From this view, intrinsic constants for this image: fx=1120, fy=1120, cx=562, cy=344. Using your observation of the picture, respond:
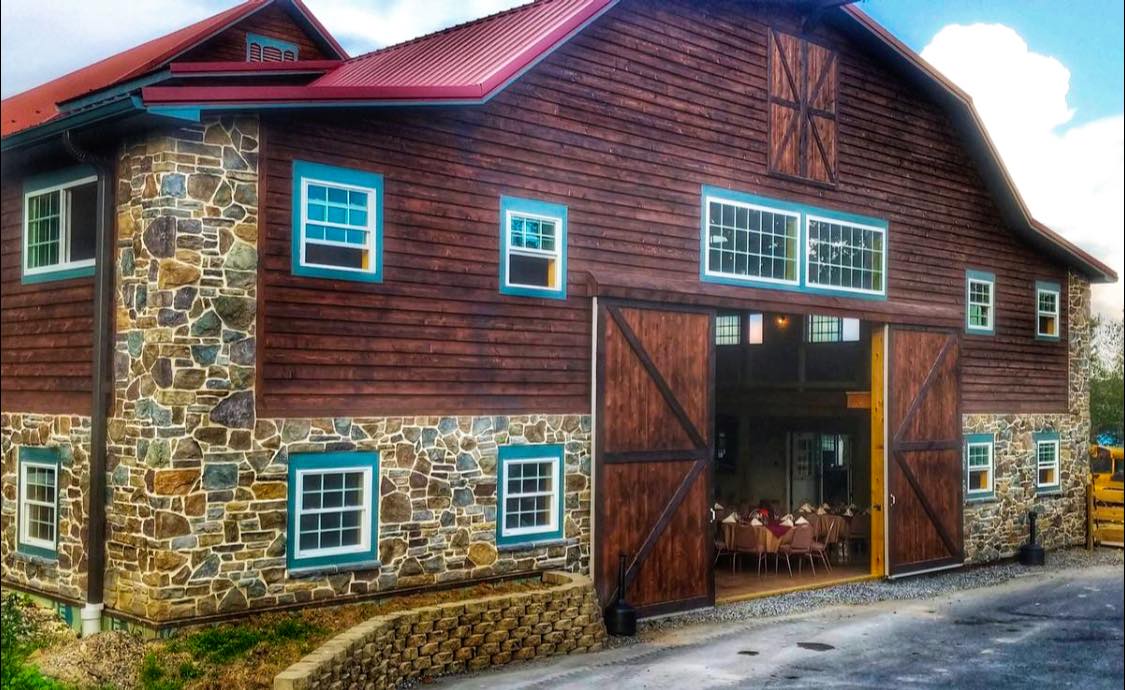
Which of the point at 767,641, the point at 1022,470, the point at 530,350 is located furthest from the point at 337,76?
the point at 1022,470

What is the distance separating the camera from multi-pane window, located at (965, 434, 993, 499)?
1925 centimetres

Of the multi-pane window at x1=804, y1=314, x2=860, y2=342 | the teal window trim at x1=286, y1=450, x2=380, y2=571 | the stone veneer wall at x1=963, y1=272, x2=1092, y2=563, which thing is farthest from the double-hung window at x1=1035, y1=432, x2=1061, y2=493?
the teal window trim at x1=286, y1=450, x2=380, y2=571

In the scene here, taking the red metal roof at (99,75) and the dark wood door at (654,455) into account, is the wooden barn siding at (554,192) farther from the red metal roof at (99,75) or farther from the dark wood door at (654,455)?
the red metal roof at (99,75)

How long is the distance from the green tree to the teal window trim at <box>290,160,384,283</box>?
16.0 meters

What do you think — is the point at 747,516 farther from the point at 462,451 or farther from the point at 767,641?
the point at 462,451

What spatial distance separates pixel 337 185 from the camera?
11.5m

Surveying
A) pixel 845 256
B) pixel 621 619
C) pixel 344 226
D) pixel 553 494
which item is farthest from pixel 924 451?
pixel 344 226

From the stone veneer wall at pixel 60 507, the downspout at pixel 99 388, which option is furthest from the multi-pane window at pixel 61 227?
the stone veneer wall at pixel 60 507

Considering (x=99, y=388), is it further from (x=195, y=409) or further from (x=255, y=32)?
(x=255, y=32)

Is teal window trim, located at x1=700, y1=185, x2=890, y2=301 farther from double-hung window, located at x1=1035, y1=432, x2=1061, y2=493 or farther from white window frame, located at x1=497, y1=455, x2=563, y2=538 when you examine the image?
double-hung window, located at x1=1035, y1=432, x2=1061, y2=493

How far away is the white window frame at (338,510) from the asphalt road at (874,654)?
1.78m

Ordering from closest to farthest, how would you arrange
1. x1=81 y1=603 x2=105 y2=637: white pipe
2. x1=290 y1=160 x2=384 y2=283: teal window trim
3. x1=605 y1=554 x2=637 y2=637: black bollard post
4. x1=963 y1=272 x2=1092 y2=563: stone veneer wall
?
x1=81 y1=603 x2=105 y2=637: white pipe < x1=290 y1=160 x2=384 y2=283: teal window trim < x1=605 y1=554 x2=637 y2=637: black bollard post < x1=963 y1=272 x2=1092 y2=563: stone veneer wall

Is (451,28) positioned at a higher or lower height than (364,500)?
higher

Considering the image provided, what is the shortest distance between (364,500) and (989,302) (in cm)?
1278
